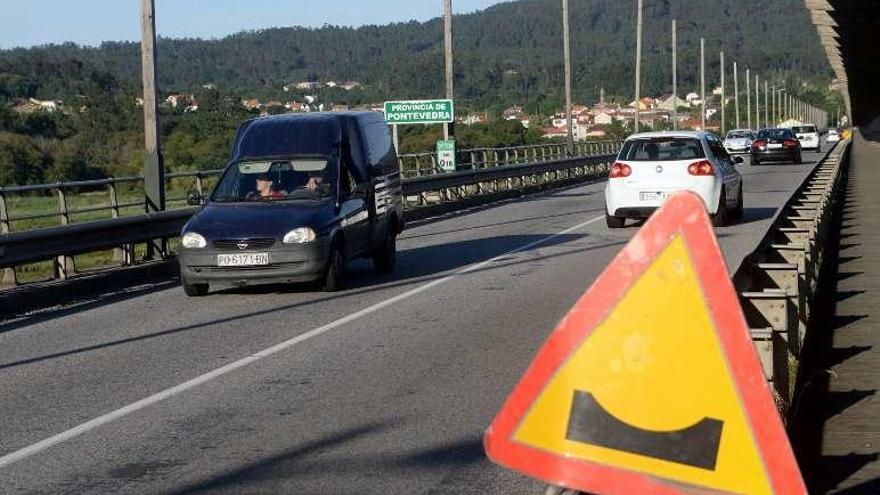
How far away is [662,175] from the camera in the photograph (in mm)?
23734

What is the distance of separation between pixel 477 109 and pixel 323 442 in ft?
611

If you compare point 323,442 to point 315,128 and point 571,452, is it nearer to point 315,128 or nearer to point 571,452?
point 571,452

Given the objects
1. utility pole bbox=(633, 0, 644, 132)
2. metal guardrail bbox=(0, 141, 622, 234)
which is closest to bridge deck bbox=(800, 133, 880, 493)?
metal guardrail bbox=(0, 141, 622, 234)

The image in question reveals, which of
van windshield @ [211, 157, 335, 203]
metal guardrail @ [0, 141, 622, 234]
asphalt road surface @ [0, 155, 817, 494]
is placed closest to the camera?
asphalt road surface @ [0, 155, 817, 494]

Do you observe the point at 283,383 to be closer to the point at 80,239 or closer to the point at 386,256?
the point at 80,239

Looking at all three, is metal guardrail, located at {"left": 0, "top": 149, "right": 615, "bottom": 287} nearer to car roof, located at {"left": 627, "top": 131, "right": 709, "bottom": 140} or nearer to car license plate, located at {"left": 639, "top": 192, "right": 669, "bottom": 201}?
car license plate, located at {"left": 639, "top": 192, "right": 669, "bottom": 201}

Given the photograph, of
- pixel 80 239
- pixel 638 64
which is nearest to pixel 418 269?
pixel 80 239

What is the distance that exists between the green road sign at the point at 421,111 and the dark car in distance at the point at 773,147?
63.4 feet

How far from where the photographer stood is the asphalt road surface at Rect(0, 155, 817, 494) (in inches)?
284

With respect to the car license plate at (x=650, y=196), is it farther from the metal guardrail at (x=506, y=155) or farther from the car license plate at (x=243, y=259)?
the metal guardrail at (x=506, y=155)

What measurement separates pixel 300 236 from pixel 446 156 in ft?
72.6

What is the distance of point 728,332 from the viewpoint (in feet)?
14.5

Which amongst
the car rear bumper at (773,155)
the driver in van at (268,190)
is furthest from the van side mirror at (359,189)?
the car rear bumper at (773,155)

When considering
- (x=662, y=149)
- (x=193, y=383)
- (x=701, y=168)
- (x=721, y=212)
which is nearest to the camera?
(x=193, y=383)
